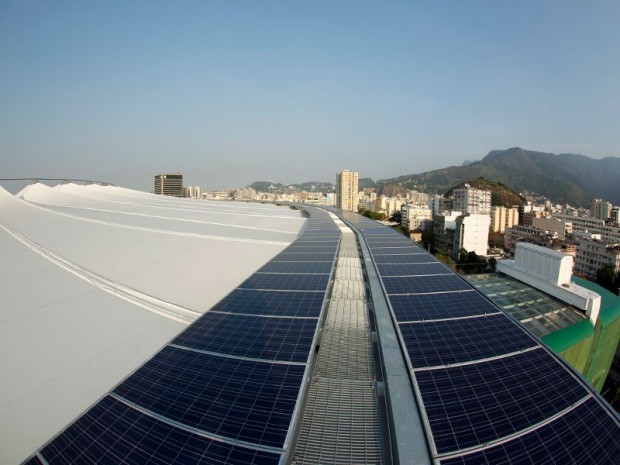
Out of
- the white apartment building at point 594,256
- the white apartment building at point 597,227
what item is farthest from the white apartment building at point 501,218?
the white apartment building at point 594,256

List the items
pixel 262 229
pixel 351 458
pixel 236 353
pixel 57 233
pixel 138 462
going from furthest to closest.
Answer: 1. pixel 262 229
2. pixel 57 233
3. pixel 236 353
4. pixel 351 458
5. pixel 138 462

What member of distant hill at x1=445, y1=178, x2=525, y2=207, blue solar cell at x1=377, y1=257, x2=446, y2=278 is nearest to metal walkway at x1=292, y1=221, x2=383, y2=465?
blue solar cell at x1=377, y1=257, x2=446, y2=278

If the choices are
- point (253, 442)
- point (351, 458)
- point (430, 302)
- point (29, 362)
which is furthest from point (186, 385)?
point (430, 302)

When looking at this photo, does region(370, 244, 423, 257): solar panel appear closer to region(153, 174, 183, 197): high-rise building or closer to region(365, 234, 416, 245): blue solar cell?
region(365, 234, 416, 245): blue solar cell

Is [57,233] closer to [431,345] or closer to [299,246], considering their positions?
[299,246]

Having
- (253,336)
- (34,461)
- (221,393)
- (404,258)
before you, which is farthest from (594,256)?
(34,461)

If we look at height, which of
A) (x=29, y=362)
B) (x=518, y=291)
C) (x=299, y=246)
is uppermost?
(x=299, y=246)

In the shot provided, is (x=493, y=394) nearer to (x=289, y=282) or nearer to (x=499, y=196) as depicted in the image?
(x=289, y=282)

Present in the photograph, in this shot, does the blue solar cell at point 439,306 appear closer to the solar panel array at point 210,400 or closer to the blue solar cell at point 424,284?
the blue solar cell at point 424,284
